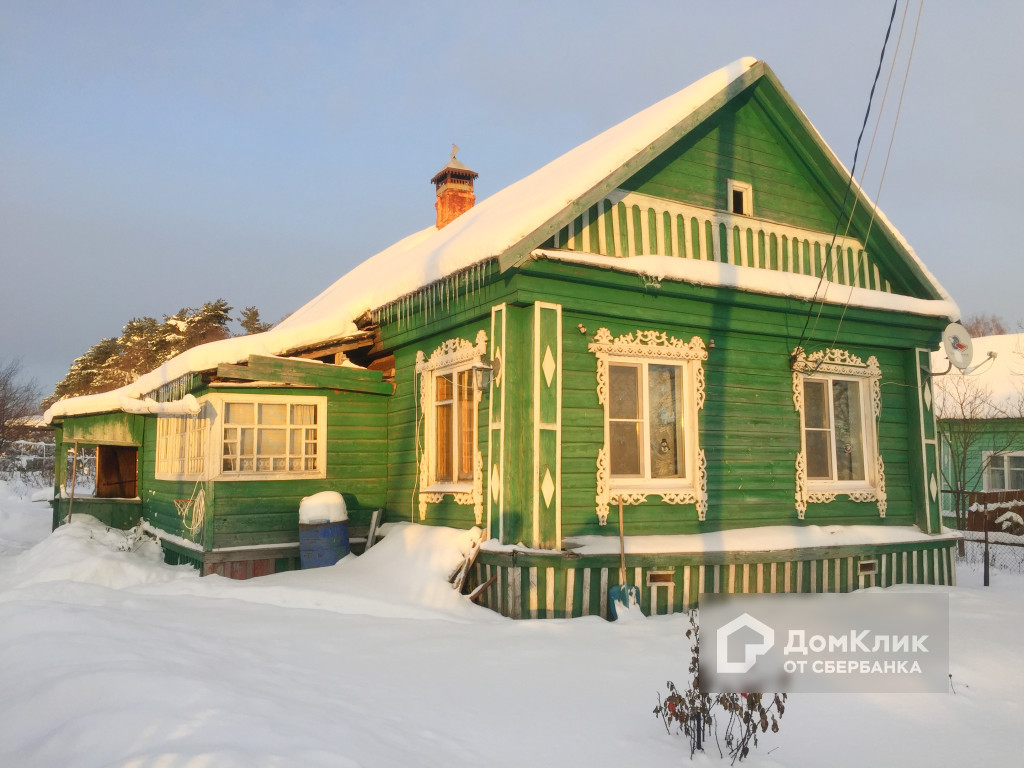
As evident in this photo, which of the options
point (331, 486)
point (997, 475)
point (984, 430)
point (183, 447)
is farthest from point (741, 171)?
point (997, 475)

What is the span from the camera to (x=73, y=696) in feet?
13.8

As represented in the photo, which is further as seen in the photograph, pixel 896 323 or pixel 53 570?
pixel 896 323

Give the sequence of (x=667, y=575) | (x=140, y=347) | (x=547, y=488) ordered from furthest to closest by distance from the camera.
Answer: (x=140, y=347) < (x=667, y=575) < (x=547, y=488)

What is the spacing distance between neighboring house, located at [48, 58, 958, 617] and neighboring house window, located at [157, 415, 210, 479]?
3.6 inches

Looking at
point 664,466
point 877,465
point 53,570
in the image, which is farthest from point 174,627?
point 877,465

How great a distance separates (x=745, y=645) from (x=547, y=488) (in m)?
2.52

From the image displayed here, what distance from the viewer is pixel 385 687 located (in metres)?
5.14

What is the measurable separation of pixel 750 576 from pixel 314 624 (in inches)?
186

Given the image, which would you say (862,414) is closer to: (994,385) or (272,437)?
(272,437)

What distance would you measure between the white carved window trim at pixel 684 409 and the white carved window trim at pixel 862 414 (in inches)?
59.8

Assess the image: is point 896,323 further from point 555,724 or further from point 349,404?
point 555,724

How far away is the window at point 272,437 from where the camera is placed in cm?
1003

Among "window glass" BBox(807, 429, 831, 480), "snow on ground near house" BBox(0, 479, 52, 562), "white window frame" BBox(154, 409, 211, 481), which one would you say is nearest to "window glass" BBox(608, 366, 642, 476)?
"window glass" BBox(807, 429, 831, 480)

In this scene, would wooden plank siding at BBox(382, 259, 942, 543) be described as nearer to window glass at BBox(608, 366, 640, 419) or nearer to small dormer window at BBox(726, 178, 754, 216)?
window glass at BBox(608, 366, 640, 419)
